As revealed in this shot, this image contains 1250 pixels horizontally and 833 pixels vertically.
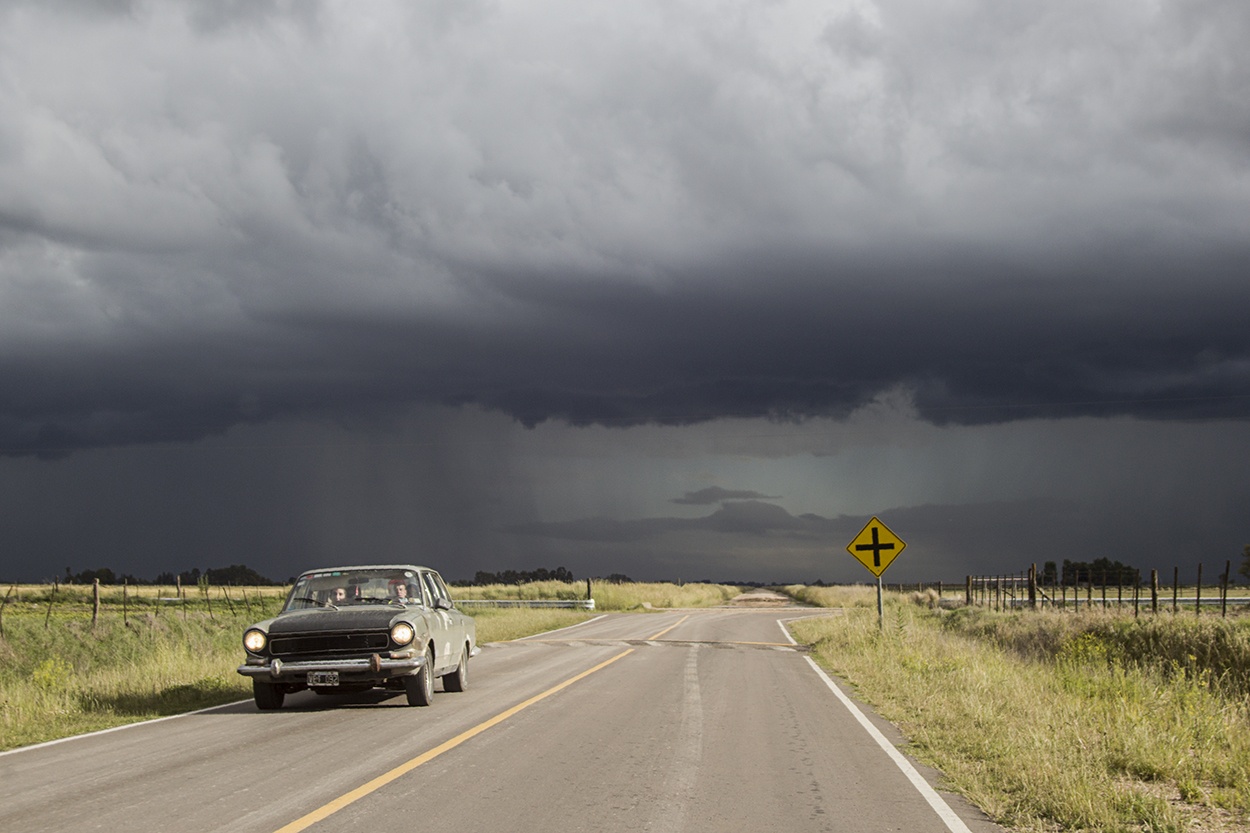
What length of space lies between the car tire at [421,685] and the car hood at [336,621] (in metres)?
0.70

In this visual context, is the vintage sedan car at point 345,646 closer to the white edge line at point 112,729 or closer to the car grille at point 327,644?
the car grille at point 327,644

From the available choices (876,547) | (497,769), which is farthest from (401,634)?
(876,547)

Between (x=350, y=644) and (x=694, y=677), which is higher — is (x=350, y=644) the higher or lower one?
the higher one

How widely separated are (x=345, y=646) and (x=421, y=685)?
1042 millimetres

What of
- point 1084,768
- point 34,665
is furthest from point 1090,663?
point 34,665

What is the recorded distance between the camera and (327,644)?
13023 millimetres

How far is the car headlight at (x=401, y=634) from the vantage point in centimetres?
1288

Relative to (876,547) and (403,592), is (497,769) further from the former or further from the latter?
(876,547)

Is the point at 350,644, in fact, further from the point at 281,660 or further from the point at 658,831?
the point at 658,831

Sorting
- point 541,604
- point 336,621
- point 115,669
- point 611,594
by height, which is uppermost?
point 336,621

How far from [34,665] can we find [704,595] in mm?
61294

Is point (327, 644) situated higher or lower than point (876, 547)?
lower

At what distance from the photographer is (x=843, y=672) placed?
19.6 metres

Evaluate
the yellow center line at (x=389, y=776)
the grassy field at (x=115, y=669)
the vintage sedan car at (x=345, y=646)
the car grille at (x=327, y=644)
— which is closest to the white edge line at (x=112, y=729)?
the grassy field at (x=115, y=669)
